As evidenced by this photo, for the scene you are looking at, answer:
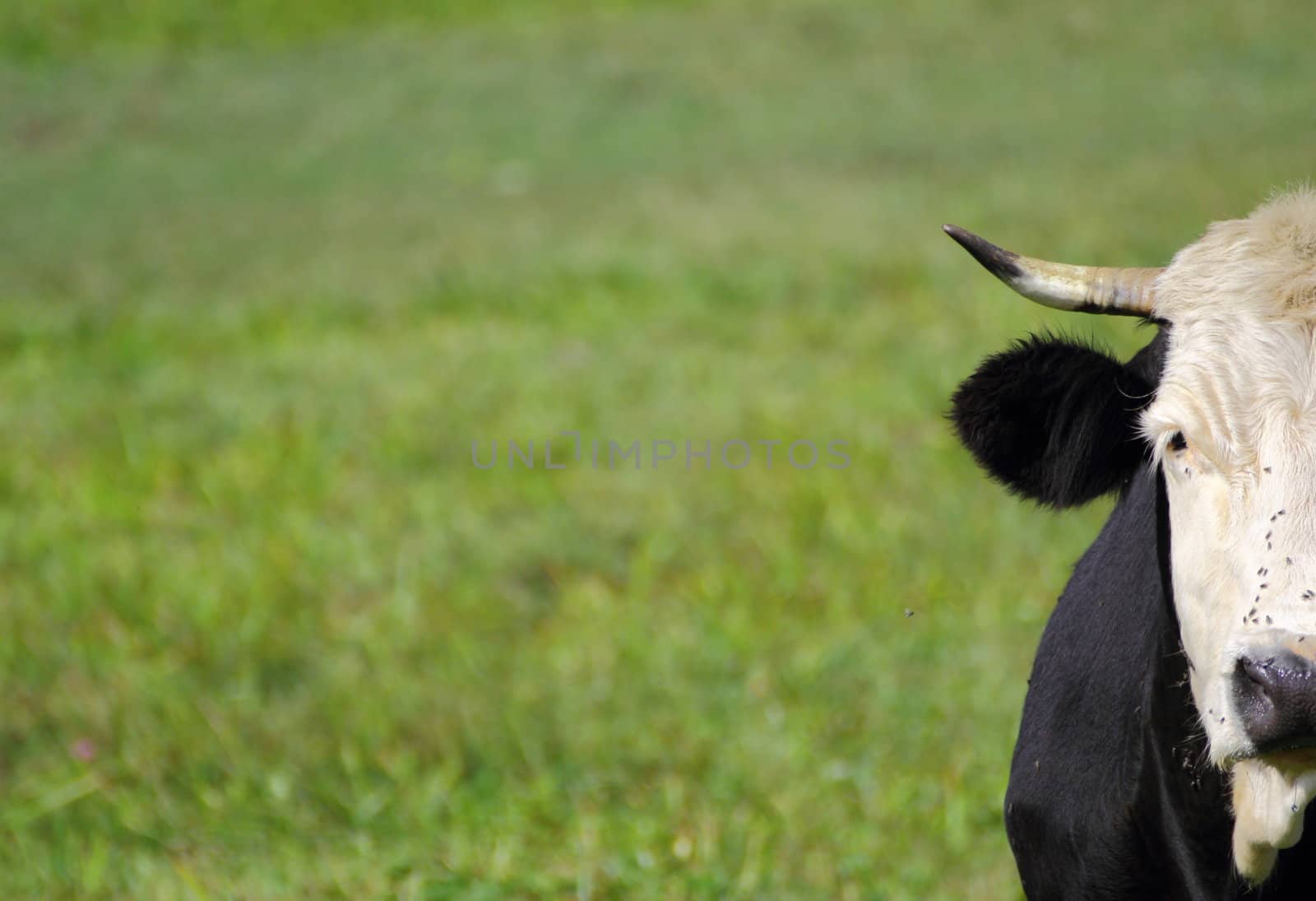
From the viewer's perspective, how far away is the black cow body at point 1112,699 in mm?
2643

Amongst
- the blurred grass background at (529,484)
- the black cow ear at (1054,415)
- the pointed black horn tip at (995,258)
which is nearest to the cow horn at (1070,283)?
the pointed black horn tip at (995,258)

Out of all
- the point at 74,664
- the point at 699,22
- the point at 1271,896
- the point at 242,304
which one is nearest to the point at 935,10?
the point at 699,22

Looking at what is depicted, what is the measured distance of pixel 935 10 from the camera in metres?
19.7

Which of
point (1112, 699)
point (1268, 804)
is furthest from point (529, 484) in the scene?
point (1268, 804)

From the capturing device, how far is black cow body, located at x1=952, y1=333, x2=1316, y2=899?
2.64 m

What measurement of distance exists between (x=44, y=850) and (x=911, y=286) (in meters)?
7.18

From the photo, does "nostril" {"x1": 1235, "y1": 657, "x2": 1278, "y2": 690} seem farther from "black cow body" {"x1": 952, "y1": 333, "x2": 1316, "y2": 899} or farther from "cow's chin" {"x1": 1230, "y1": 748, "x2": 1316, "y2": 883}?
"black cow body" {"x1": 952, "y1": 333, "x2": 1316, "y2": 899}

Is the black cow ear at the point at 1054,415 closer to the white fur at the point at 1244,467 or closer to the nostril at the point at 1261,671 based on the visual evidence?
the white fur at the point at 1244,467

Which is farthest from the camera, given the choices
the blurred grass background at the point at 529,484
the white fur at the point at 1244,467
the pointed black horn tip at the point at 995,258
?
the blurred grass background at the point at 529,484

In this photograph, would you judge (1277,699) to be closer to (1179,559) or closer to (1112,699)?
(1179,559)

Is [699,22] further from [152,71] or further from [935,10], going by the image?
[152,71]

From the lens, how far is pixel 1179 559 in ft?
8.28

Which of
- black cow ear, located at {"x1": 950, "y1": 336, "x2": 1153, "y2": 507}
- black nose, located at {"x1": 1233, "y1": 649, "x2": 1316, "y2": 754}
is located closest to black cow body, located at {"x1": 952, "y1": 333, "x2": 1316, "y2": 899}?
black cow ear, located at {"x1": 950, "y1": 336, "x2": 1153, "y2": 507}

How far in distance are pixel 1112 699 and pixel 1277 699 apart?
2.76 feet
